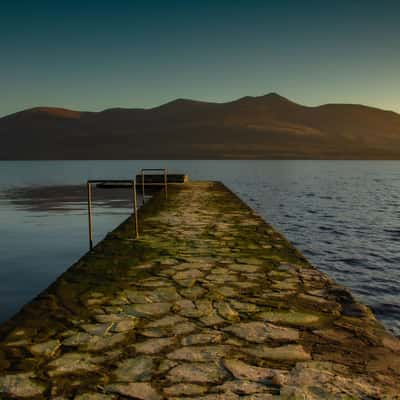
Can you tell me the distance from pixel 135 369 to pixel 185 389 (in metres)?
0.46

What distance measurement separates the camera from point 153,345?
345cm

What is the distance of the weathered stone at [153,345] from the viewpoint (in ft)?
11.0

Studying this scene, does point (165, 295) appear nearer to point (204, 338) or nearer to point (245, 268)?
point (204, 338)

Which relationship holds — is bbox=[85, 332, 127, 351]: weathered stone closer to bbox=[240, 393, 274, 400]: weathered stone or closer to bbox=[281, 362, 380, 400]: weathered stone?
bbox=[240, 393, 274, 400]: weathered stone

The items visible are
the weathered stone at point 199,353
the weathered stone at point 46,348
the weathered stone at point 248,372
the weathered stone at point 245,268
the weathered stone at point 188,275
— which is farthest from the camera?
the weathered stone at point 245,268

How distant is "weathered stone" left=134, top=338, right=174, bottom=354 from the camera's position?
11.0 feet

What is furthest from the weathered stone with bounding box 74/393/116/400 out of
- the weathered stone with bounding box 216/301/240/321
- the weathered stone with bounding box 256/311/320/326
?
the weathered stone with bounding box 256/311/320/326

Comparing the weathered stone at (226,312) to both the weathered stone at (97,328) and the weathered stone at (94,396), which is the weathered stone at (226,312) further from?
the weathered stone at (94,396)

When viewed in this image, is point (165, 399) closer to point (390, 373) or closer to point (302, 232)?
point (390, 373)

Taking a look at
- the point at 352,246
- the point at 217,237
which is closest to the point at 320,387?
the point at 217,237

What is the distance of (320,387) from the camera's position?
278cm

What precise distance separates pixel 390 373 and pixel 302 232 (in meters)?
15.1

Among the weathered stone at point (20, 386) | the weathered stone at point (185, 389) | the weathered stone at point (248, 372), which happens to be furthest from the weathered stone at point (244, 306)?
the weathered stone at point (20, 386)

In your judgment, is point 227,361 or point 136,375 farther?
point 227,361
